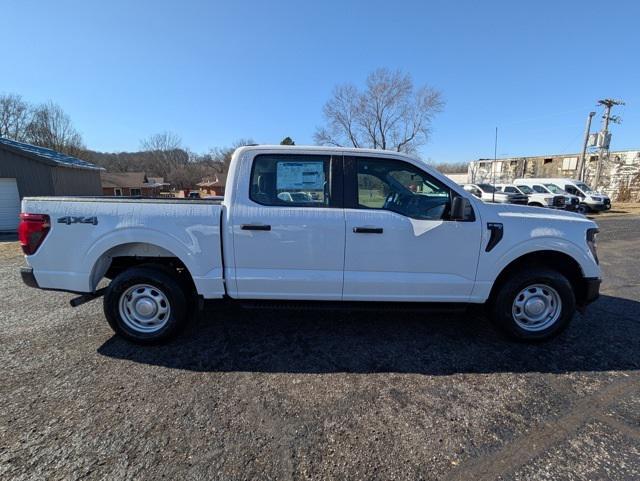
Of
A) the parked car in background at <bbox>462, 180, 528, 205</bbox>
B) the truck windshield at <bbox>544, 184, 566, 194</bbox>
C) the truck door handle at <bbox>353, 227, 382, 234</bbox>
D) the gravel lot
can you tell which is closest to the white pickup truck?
the truck door handle at <bbox>353, 227, 382, 234</bbox>

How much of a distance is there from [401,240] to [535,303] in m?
1.62

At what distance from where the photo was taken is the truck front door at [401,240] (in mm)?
3090

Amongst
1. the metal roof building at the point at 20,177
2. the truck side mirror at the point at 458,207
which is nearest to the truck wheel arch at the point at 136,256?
the truck side mirror at the point at 458,207

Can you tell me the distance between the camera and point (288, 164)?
10.5ft

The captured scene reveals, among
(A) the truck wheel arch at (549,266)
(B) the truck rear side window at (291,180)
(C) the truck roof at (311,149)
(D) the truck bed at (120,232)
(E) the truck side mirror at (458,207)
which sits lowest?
(A) the truck wheel arch at (549,266)

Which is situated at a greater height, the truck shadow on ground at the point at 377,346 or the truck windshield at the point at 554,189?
the truck windshield at the point at 554,189

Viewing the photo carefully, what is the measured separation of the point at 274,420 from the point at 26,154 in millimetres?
20539

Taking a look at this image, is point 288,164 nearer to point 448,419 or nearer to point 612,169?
point 448,419

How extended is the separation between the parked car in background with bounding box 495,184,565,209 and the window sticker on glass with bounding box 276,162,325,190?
60.9 ft

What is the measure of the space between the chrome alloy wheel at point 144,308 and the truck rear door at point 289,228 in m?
0.78

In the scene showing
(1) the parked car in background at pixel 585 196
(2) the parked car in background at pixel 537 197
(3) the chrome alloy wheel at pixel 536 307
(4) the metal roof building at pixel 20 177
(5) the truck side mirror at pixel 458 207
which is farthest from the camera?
(1) the parked car in background at pixel 585 196

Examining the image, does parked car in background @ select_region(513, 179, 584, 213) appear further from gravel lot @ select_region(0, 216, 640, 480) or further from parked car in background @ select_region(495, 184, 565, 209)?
gravel lot @ select_region(0, 216, 640, 480)

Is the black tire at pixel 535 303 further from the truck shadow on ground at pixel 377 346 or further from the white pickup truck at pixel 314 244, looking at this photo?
the truck shadow on ground at pixel 377 346

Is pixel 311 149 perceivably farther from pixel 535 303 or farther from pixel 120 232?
pixel 535 303
